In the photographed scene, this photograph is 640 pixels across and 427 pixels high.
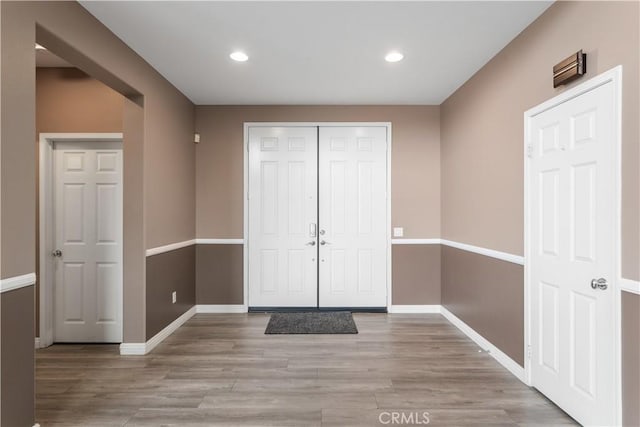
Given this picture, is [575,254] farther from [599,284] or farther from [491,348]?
[491,348]

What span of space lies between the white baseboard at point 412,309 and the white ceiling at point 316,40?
270cm

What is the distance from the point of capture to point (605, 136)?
191 cm

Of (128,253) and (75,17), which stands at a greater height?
(75,17)

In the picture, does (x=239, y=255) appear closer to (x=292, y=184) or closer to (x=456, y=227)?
(x=292, y=184)

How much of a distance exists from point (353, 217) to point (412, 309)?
1.43 meters

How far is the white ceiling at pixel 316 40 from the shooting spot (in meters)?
2.43

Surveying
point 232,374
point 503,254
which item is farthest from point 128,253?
point 503,254

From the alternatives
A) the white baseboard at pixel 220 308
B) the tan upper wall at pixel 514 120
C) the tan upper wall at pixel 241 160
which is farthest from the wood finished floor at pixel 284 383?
the tan upper wall at pixel 241 160

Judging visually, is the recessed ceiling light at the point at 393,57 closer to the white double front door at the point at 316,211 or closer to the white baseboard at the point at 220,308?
the white double front door at the point at 316,211

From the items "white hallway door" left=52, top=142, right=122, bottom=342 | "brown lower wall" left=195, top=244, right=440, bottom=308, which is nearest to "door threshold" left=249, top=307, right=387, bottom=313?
"brown lower wall" left=195, top=244, right=440, bottom=308

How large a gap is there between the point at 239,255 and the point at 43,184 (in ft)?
7.21

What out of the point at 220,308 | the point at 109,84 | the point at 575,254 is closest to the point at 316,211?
the point at 220,308

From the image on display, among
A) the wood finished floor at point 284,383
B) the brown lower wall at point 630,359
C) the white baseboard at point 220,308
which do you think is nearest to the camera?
the brown lower wall at point 630,359

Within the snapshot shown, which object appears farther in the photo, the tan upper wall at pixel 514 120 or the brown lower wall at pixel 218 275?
the brown lower wall at pixel 218 275
